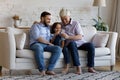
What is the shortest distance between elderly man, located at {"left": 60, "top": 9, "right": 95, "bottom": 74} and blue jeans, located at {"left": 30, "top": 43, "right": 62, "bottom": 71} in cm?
18

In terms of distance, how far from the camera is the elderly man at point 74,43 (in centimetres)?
416

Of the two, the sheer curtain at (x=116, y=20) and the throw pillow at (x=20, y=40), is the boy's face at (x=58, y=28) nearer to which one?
the throw pillow at (x=20, y=40)

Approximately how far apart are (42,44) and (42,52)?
7.9 inches

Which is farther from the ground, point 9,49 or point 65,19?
point 65,19

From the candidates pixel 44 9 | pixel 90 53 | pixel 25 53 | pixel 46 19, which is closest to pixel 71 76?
pixel 90 53

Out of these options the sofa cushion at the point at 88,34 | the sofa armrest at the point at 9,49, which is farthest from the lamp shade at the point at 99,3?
the sofa armrest at the point at 9,49

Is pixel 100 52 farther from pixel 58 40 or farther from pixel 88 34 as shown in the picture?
pixel 58 40

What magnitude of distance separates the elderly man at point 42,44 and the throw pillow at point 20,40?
154 millimetres

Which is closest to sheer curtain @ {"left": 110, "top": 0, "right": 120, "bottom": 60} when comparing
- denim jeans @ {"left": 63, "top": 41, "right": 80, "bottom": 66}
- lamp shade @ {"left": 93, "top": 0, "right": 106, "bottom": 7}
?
lamp shade @ {"left": 93, "top": 0, "right": 106, "bottom": 7}

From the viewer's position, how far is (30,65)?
3.99m

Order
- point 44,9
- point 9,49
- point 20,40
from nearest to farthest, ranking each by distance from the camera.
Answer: point 9,49 → point 20,40 → point 44,9

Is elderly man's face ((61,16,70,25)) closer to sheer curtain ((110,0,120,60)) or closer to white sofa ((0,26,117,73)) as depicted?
white sofa ((0,26,117,73))

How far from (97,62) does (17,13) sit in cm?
213

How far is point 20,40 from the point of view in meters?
4.02
